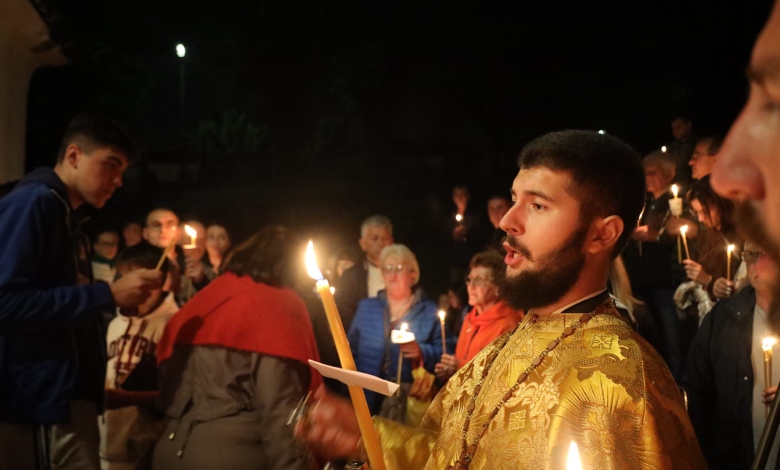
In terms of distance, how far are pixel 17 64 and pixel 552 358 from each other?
6.58 metres

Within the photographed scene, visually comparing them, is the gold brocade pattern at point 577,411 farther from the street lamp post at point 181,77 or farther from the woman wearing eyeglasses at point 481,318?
the street lamp post at point 181,77

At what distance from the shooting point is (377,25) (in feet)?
62.8

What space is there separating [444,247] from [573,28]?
5.59 m

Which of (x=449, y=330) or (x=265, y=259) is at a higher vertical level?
(x=265, y=259)

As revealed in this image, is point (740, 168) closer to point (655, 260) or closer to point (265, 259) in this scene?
point (265, 259)

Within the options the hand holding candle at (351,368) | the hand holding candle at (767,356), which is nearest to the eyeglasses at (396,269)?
the hand holding candle at (767,356)

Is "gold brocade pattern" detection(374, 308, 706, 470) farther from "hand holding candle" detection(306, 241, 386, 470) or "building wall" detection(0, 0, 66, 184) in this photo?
"building wall" detection(0, 0, 66, 184)

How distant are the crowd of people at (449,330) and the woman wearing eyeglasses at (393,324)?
0.02 m

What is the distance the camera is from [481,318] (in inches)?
197

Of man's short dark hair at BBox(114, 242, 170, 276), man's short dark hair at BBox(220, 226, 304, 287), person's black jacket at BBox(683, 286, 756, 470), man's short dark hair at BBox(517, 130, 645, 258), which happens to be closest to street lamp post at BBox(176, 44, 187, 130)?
man's short dark hair at BBox(114, 242, 170, 276)

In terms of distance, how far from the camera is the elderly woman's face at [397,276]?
20.2 ft

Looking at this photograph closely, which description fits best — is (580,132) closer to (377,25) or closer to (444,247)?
(444,247)

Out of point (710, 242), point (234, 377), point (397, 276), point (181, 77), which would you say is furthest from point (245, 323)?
point (181, 77)

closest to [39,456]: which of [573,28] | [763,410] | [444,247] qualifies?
[763,410]
